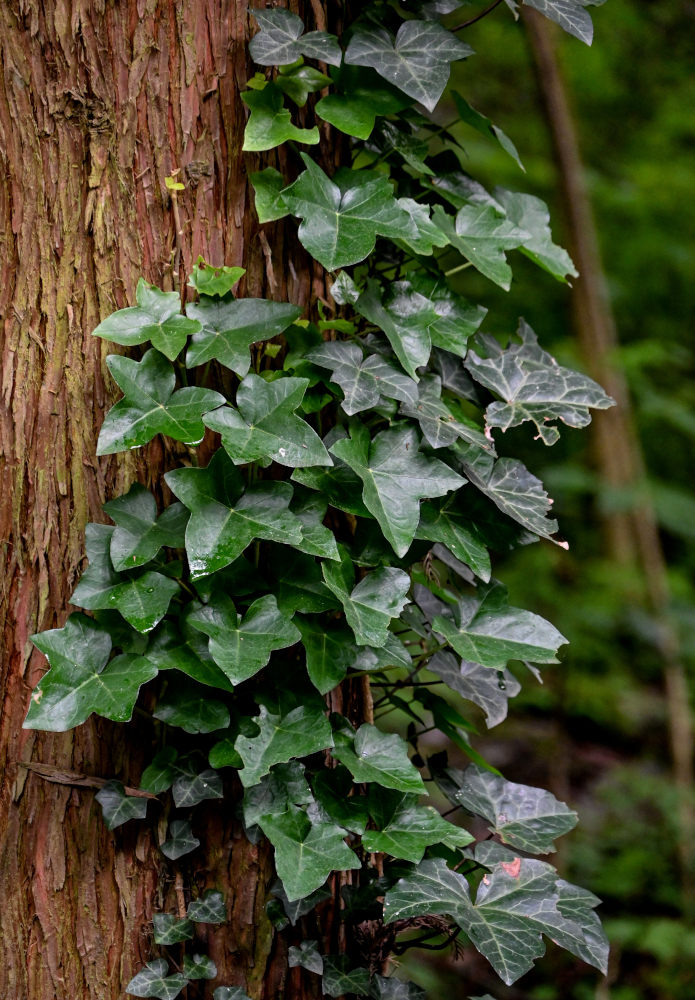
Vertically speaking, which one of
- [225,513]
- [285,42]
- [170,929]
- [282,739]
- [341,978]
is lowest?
[341,978]

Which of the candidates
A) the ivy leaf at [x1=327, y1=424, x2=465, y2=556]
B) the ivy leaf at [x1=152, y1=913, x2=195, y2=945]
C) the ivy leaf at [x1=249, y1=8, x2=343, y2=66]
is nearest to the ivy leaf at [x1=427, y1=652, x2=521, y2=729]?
the ivy leaf at [x1=327, y1=424, x2=465, y2=556]

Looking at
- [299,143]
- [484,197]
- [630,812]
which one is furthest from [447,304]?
[630,812]

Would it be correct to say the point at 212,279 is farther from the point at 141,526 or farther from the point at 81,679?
the point at 81,679

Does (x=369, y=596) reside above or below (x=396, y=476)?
below

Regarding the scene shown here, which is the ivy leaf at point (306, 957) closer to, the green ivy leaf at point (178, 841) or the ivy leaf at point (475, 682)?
the green ivy leaf at point (178, 841)

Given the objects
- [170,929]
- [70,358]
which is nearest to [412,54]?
[70,358]

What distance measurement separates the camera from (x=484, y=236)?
1.28m

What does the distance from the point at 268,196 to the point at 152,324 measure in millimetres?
252

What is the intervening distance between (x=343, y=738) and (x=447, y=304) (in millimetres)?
682

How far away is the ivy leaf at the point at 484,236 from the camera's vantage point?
1244 millimetres

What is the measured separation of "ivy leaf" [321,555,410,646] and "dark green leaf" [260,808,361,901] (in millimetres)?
241

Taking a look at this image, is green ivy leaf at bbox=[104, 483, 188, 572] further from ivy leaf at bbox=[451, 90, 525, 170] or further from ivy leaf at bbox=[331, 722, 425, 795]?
ivy leaf at bbox=[451, 90, 525, 170]

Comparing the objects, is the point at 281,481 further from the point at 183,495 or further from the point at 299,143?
the point at 299,143

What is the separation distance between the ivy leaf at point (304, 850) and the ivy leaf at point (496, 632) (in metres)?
0.31
